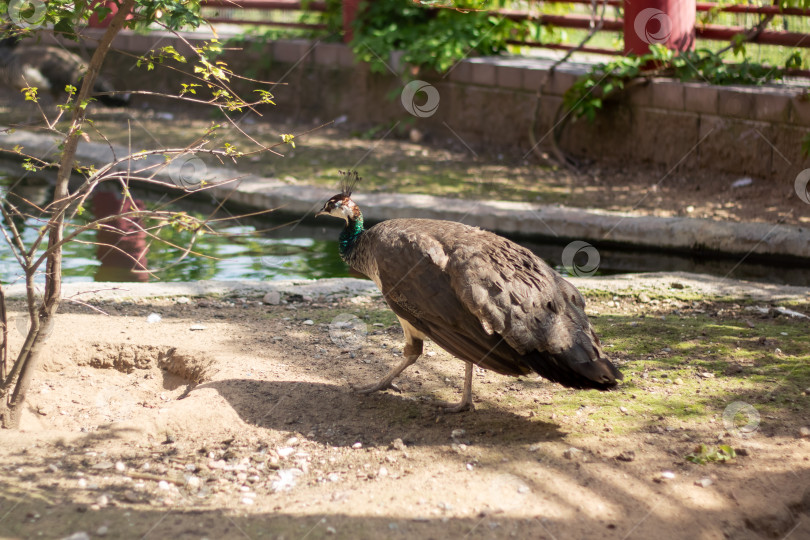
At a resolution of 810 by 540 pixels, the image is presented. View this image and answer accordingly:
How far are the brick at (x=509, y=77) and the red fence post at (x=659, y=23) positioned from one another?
138 cm

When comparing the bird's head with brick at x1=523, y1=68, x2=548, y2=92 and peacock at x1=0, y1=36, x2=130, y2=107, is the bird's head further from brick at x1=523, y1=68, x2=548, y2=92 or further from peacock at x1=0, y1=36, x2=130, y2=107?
peacock at x1=0, y1=36, x2=130, y2=107

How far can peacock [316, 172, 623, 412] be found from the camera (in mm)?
3758

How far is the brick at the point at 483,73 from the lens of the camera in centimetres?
1045

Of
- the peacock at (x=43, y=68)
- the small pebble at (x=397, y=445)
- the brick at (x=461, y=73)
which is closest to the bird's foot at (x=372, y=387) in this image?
the small pebble at (x=397, y=445)

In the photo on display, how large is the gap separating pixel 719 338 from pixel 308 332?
2.55 metres

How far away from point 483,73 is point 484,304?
7.22m

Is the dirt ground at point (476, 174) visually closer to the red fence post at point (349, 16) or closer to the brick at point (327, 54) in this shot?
the brick at point (327, 54)

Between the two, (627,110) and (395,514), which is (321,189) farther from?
(395,514)

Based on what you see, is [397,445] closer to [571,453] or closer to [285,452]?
[285,452]

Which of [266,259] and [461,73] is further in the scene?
[461,73]

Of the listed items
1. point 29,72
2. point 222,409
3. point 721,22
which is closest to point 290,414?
point 222,409

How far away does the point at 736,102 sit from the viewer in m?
8.40

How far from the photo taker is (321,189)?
320 inches

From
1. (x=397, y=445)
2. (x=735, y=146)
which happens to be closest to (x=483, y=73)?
(x=735, y=146)
